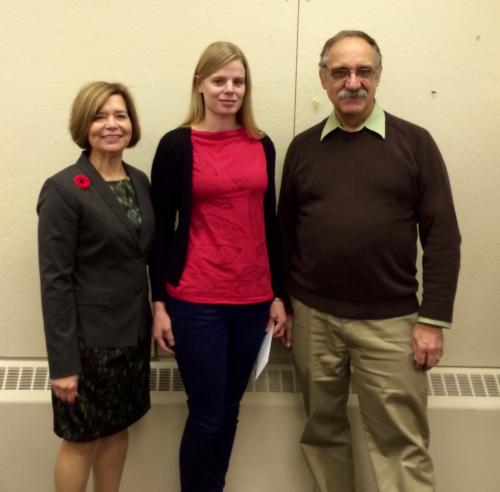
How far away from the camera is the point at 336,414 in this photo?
5.47ft

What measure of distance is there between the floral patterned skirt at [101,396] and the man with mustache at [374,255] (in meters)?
0.54

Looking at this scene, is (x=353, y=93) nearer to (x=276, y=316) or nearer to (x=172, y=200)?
(x=172, y=200)

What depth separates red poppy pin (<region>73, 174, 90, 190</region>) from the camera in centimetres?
136

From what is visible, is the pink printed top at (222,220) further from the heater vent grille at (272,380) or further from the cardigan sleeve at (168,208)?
the heater vent grille at (272,380)

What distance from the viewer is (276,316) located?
165cm

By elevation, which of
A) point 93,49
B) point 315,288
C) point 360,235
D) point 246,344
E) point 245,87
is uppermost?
point 93,49

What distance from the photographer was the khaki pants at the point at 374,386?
4.99 feet

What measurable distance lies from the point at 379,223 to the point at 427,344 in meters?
0.37

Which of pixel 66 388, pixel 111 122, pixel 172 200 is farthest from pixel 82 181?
Answer: pixel 66 388

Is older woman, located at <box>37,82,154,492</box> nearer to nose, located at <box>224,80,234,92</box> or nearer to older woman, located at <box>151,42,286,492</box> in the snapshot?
older woman, located at <box>151,42,286,492</box>

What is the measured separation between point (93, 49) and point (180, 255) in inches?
31.4

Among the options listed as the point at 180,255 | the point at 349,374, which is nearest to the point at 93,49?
the point at 180,255

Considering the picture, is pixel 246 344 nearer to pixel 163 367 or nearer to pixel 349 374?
pixel 349 374

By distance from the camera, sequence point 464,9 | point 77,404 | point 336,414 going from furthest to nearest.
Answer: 1. point 464,9
2. point 336,414
3. point 77,404
